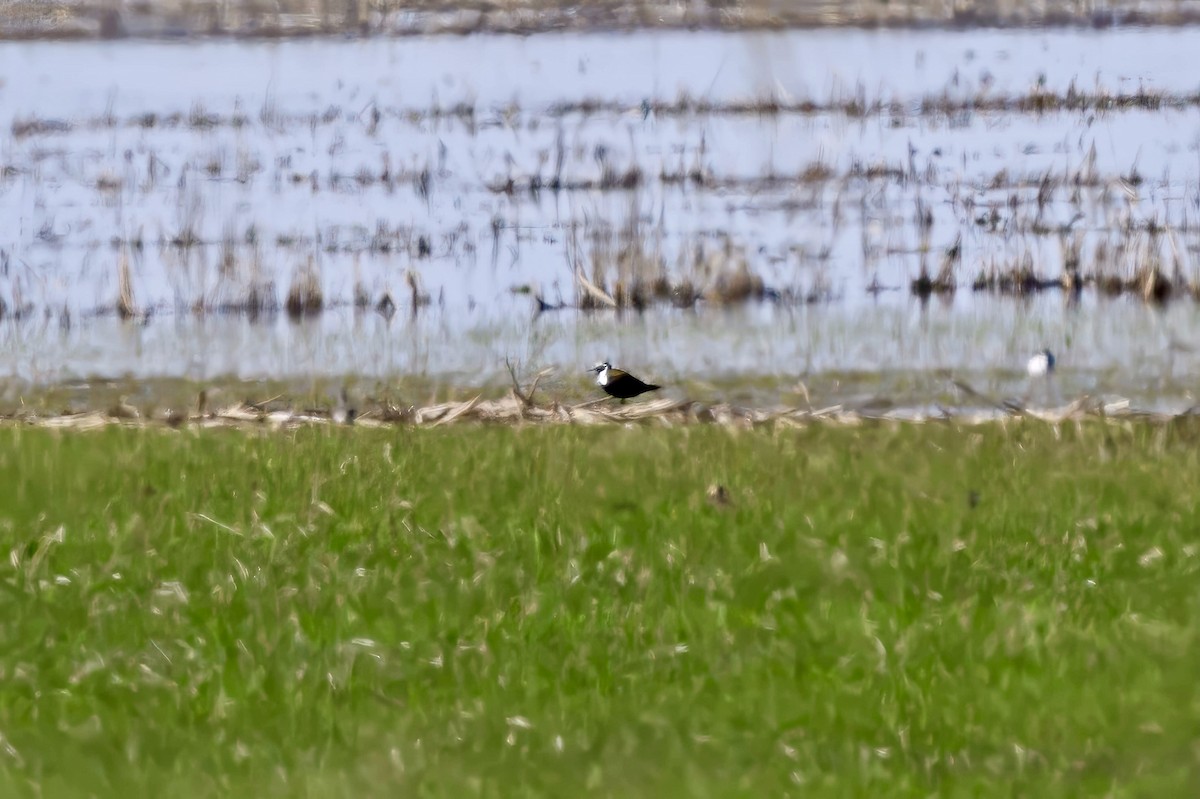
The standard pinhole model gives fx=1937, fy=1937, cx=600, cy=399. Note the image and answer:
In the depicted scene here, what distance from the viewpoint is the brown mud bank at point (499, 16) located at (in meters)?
36.4

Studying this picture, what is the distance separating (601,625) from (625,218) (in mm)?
15000

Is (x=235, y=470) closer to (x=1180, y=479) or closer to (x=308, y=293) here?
(x=1180, y=479)

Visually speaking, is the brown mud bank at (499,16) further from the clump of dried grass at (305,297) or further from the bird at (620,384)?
the bird at (620,384)

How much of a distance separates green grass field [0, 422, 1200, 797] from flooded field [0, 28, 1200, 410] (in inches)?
127

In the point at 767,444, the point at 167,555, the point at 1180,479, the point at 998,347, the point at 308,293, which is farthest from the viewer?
the point at 308,293

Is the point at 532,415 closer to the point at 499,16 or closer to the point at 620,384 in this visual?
the point at 620,384

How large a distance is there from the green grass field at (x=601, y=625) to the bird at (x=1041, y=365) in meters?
5.58

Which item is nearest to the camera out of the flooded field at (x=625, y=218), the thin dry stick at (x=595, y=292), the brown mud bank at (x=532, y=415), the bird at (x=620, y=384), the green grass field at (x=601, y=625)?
the green grass field at (x=601, y=625)

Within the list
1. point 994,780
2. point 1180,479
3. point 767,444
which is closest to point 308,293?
point 767,444

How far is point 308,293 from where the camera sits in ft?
58.2

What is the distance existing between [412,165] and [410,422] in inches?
597

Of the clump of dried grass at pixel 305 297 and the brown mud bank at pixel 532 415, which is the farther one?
the clump of dried grass at pixel 305 297

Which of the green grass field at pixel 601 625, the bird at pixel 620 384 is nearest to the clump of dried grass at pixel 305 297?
the bird at pixel 620 384

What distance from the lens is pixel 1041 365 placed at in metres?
13.8
